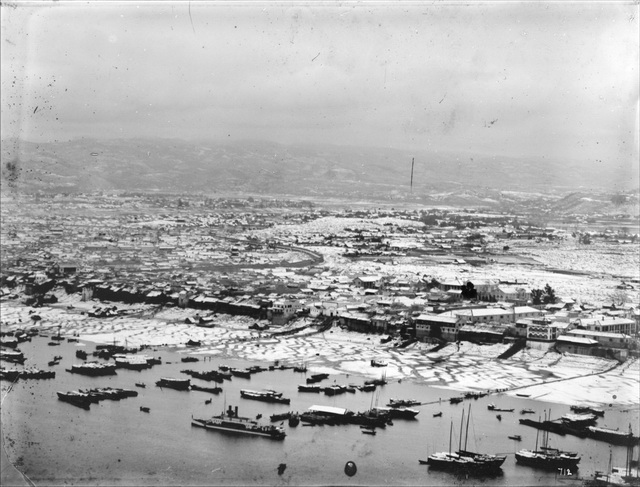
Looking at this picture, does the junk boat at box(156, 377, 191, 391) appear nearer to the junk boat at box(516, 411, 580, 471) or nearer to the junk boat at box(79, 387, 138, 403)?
the junk boat at box(79, 387, 138, 403)

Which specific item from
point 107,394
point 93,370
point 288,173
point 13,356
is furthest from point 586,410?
point 288,173

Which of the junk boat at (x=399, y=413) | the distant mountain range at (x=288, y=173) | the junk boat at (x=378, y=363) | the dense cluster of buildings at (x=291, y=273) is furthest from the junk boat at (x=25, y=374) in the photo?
the distant mountain range at (x=288, y=173)

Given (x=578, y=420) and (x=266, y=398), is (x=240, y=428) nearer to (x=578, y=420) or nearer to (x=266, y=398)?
(x=266, y=398)

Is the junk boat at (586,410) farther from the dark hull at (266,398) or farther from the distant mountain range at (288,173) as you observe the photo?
the distant mountain range at (288,173)

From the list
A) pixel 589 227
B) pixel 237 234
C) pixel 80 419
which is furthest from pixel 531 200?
pixel 80 419

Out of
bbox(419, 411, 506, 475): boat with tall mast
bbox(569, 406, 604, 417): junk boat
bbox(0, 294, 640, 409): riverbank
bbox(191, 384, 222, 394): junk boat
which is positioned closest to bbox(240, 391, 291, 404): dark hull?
bbox(191, 384, 222, 394): junk boat

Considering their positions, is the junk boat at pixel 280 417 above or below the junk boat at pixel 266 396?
below
